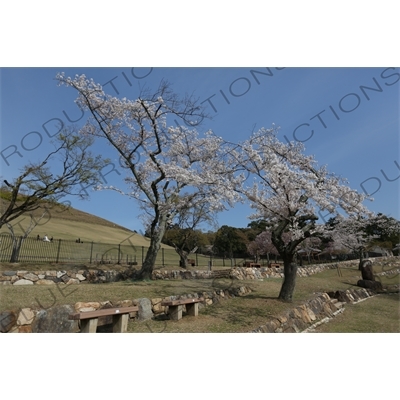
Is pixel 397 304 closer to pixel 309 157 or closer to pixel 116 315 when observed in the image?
pixel 309 157

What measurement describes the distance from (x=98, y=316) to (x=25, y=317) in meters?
1.38

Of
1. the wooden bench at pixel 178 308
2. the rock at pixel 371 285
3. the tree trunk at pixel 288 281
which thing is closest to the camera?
the wooden bench at pixel 178 308

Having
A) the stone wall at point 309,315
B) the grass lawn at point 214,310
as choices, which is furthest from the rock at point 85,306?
the stone wall at point 309,315

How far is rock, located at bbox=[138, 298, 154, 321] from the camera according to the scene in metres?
6.54

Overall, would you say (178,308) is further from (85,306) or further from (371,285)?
(371,285)

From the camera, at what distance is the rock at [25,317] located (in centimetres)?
522

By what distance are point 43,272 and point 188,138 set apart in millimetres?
7915

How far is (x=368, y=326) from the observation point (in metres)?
7.50

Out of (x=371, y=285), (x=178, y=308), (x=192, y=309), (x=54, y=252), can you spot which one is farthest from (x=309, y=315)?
(x=54, y=252)

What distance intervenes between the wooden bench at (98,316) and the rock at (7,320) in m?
1.07

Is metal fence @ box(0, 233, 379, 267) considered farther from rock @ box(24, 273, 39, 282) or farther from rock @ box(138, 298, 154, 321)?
rock @ box(138, 298, 154, 321)

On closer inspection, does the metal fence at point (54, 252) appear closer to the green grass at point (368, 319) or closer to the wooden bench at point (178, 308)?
the wooden bench at point (178, 308)

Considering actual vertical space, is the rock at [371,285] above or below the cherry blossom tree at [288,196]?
below

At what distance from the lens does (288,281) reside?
29.6ft
